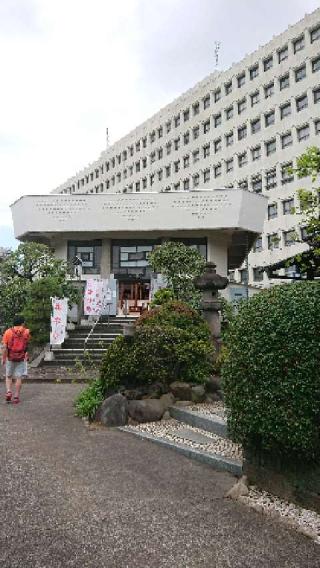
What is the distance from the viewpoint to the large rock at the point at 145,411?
702cm

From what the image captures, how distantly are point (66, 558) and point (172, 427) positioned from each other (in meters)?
3.92

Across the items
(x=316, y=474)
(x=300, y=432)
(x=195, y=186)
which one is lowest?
(x=316, y=474)

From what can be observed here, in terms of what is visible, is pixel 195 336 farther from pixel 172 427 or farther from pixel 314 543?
pixel 314 543

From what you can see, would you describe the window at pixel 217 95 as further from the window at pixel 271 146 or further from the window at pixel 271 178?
the window at pixel 271 178

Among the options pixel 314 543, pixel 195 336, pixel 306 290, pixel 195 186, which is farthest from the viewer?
pixel 195 186

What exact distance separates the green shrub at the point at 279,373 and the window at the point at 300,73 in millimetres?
43661

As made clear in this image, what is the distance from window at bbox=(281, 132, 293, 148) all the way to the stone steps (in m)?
39.2

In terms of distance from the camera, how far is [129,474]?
15.1 feet

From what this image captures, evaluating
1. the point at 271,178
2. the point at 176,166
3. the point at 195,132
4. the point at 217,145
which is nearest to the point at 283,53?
the point at 217,145

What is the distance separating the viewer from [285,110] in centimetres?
4159

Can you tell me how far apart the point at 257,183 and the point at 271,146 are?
4.05 m

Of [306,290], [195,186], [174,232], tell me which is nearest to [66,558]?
[306,290]

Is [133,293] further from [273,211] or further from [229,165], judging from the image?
[229,165]

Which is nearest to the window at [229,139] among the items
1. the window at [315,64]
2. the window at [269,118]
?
the window at [269,118]
